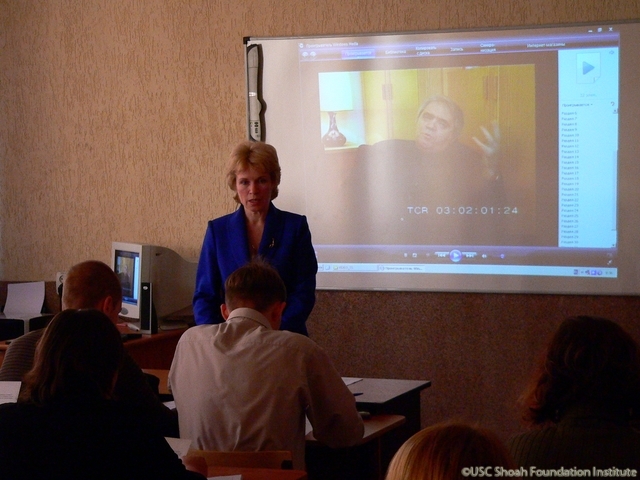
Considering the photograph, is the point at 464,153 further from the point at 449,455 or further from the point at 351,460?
the point at 449,455

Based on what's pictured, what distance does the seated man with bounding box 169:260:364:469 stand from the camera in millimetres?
2305

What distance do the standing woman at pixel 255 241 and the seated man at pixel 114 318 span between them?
774mm

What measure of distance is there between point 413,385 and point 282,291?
2.91ft

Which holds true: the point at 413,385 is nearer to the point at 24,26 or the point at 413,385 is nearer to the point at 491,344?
the point at 491,344

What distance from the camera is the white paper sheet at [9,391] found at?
234cm

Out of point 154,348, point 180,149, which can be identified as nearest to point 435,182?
point 180,149

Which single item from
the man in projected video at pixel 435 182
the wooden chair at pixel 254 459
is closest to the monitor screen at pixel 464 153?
the man in projected video at pixel 435 182

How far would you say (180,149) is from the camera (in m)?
4.83

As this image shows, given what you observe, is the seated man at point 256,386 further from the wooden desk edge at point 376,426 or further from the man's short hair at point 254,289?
the wooden desk edge at point 376,426

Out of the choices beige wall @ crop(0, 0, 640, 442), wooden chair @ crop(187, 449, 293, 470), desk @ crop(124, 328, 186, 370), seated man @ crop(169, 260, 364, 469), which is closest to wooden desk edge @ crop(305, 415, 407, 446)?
seated man @ crop(169, 260, 364, 469)

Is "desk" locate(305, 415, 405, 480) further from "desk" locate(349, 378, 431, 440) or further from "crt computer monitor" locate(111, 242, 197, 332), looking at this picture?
"crt computer monitor" locate(111, 242, 197, 332)

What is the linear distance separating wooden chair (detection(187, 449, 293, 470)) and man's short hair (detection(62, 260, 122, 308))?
684 millimetres

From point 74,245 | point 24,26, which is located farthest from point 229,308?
point 24,26

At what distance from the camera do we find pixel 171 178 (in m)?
4.86
